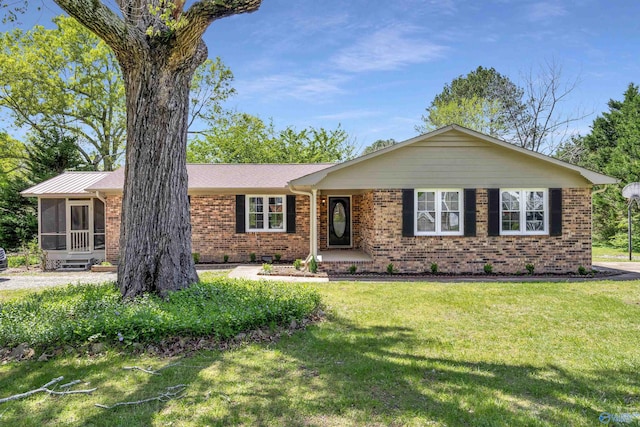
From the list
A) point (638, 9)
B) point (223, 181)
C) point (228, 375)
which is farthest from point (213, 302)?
point (638, 9)

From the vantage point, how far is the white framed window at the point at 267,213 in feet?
44.8

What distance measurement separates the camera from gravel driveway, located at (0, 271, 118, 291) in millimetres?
10229

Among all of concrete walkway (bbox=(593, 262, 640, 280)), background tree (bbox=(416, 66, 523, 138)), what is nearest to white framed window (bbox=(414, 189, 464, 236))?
concrete walkway (bbox=(593, 262, 640, 280))

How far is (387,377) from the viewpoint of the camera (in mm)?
3992

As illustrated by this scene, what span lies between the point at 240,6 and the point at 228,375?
16.4ft

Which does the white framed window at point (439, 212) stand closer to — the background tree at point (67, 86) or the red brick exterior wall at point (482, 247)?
the red brick exterior wall at point (482, 247)

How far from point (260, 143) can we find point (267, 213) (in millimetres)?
17745

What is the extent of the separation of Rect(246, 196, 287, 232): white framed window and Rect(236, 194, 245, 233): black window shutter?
259 mm

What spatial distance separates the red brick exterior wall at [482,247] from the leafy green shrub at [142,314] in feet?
15.6

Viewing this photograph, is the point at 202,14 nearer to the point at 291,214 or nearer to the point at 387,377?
the point at 387,377

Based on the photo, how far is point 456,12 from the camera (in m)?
13.0

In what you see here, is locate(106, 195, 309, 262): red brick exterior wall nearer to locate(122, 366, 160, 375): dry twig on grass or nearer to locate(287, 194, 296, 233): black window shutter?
locate(287, 194, 296, 233): black window shutter

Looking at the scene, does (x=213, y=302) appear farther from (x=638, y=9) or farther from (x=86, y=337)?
(x=638, y=9)

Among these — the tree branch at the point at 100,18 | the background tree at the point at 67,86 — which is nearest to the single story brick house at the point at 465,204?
the tree branch at the point at 100,18
